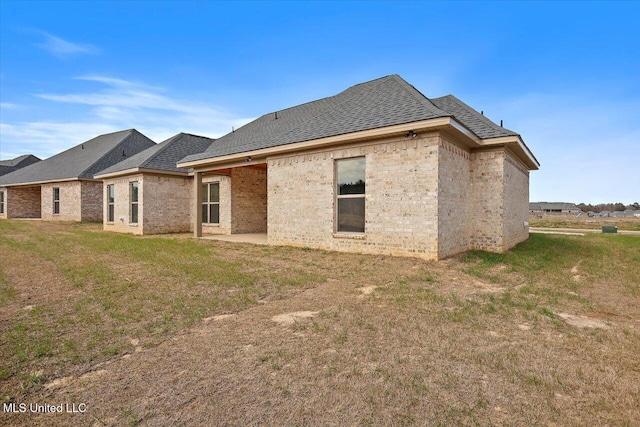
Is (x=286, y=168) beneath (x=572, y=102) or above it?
beneath

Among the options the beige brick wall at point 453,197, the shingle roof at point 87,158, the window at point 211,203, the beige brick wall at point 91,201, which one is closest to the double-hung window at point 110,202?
the shingle roof at point 87,158

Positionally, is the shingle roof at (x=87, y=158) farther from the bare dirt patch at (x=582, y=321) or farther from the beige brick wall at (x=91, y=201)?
the bare dirt patch at (x=582, y=321)

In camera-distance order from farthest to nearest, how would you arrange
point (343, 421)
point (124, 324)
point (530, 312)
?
1. point (530, 312)
2. point (124, 324)
3. point (343, 421)

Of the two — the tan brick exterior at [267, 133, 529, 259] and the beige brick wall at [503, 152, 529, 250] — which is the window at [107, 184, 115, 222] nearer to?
the tan brick exterior at [267, 133, 529, 259]

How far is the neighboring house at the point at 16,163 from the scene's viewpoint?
34.2m

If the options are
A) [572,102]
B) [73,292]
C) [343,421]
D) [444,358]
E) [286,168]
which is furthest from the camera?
[572,102]

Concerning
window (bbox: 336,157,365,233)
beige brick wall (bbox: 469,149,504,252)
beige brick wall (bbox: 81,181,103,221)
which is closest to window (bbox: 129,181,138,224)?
beige brick wall (bbox: 81,181,103,221)

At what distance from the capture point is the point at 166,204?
1705cm

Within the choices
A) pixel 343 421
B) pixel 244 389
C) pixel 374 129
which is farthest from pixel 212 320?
pixel 374 129

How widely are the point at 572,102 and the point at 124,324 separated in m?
19.1

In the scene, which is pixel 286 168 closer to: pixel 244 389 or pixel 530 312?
pixel 530 312

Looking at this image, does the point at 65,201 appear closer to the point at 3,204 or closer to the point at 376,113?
the point at 3,204

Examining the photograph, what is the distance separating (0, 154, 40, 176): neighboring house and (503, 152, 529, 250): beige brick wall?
151 feet

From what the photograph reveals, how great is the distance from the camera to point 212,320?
4348 mm
